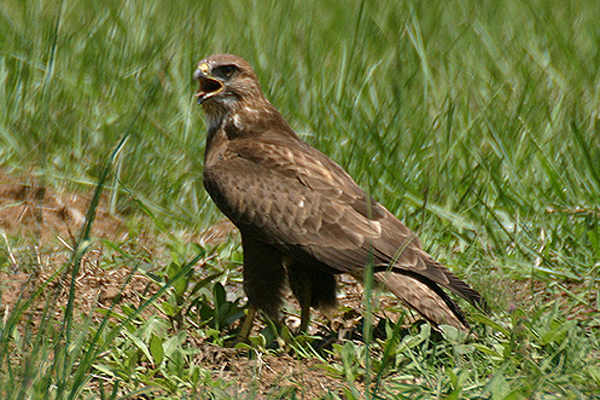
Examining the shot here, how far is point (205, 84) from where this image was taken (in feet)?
15.3

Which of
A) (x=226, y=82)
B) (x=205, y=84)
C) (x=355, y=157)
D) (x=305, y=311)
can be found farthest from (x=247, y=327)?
(x=355, y=157)

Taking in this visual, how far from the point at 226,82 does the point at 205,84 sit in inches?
7.4

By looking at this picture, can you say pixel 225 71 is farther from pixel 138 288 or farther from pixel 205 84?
pixel 138 288

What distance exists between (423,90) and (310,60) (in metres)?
0.88

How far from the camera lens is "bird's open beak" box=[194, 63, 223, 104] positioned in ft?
14.5

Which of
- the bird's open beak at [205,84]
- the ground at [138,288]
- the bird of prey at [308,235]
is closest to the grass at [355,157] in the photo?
the ground at [138,288]

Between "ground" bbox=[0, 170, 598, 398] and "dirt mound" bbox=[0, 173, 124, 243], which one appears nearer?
"ground" bbox=[0, 170, 598, 398]

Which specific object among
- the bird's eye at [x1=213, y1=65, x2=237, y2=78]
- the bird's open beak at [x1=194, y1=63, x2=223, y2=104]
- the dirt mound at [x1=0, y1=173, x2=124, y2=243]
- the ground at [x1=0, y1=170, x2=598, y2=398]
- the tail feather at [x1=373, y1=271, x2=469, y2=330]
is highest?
the bird's eye at [x1=213, y1=65, x2=237, y2=78]

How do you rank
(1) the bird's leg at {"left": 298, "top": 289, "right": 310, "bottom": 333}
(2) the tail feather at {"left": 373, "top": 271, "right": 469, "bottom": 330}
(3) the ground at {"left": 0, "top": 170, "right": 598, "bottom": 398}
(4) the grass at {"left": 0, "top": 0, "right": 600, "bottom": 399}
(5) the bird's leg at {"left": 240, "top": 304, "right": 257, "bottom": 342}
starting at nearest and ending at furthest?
(4) the grass at {"left": 0, "top": 0, "right": 600, "bottom": 399} → (3) the ground at {"left": 0, "top": 170, "right": 598, "bottom": 398} → (2) the tail feather at {"left": 373, "top": 271, "right": 469, "bottom": 330} → (5) the bird's leg at {"left": 240, "top": 304, "right": 257, "bottom": 342} → (1) the bird's leg at {"left": 298, "top": 289, "right": 310, "bottom": 333}

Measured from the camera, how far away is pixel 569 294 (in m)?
3.96

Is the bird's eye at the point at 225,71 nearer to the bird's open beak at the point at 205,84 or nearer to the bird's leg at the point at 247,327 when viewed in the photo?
the bird's open beak at the point at 205,84

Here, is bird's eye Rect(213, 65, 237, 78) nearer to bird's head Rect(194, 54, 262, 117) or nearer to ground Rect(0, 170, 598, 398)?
bird's head Rect(194, 54, 262, 117)

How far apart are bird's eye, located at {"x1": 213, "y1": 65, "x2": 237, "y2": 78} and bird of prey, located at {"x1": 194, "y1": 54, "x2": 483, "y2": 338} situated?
489mm

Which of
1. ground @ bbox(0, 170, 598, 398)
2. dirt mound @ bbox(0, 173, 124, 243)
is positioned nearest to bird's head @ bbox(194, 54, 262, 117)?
ground @ bbox(0, 170, 598, 398)
